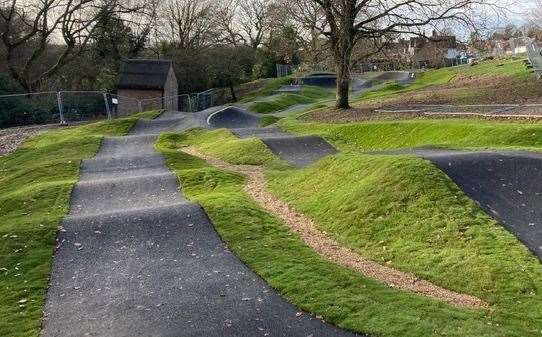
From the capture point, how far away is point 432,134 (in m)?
19.3

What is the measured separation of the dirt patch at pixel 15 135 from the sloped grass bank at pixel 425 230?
1442 cm

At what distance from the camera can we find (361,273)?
28.6 ft

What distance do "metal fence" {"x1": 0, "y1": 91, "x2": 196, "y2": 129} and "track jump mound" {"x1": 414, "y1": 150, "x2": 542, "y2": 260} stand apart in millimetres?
23144

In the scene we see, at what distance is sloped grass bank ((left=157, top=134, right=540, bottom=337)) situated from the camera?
21.9ft

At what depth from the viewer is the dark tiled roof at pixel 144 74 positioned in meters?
45.1

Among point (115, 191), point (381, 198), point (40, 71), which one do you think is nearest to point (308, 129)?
point (115, 191)

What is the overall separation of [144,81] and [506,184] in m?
37.5

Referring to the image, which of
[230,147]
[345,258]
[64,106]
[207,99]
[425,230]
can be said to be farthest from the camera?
[207,99]

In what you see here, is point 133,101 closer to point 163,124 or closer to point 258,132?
point 163,124

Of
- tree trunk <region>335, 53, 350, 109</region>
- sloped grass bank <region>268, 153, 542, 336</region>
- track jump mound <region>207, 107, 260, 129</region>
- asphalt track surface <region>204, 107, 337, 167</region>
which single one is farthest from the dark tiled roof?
sloped grass bank <region>268, 153, 542, 336</region>

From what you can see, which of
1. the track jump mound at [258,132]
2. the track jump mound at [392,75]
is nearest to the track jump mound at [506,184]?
the track jump mound at [258,132]

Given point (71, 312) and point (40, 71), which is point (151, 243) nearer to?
point (71, 312)

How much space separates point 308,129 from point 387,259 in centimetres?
1542

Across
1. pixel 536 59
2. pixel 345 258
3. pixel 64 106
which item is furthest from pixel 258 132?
pixel 536 59
